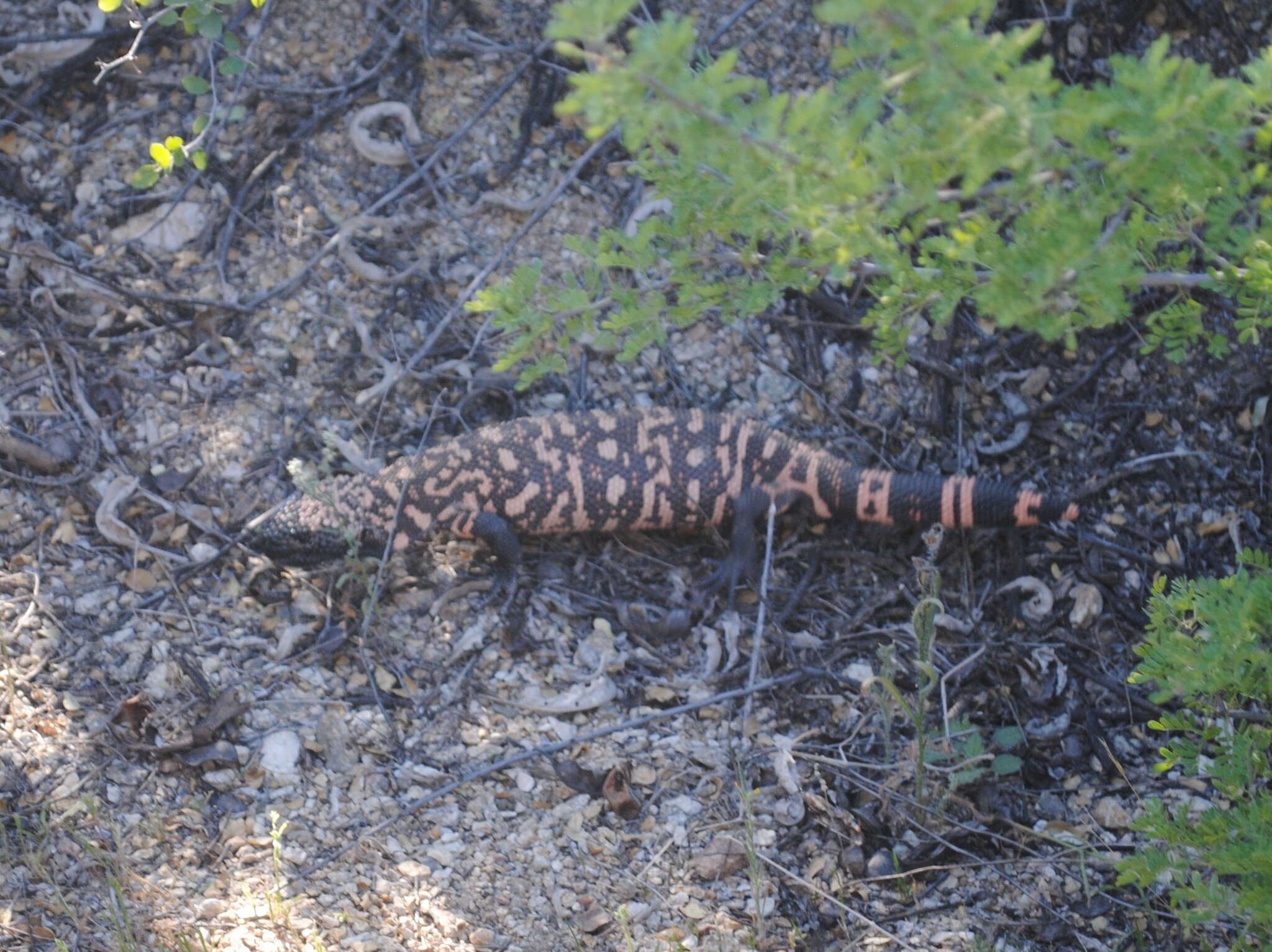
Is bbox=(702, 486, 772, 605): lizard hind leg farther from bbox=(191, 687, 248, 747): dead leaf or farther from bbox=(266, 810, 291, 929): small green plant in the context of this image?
bbox=(266, 810, 291, 929): small green plant

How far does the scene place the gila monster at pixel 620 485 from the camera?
3.39 m

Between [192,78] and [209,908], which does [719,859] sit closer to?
[209,908]

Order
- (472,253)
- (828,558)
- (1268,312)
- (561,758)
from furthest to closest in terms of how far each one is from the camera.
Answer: (472,253) < (828,558) < (561,758) < (1268,312)

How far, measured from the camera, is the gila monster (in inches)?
133

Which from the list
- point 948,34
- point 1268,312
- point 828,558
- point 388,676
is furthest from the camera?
point 828,558

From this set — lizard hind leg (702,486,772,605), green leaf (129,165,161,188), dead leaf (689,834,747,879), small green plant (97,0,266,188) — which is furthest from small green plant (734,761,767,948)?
green leaf (129,165,161,188)

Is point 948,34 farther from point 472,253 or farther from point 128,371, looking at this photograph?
point 128,371

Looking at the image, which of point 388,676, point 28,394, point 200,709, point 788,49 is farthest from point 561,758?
point 788,49

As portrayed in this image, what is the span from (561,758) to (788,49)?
275 centimetres

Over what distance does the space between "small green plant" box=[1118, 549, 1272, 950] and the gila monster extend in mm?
1268

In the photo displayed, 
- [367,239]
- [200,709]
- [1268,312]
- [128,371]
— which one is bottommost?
[200,709]

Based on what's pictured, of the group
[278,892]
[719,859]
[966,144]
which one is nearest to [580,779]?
[719,859]

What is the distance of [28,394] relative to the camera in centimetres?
347

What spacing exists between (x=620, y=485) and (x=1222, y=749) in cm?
179
